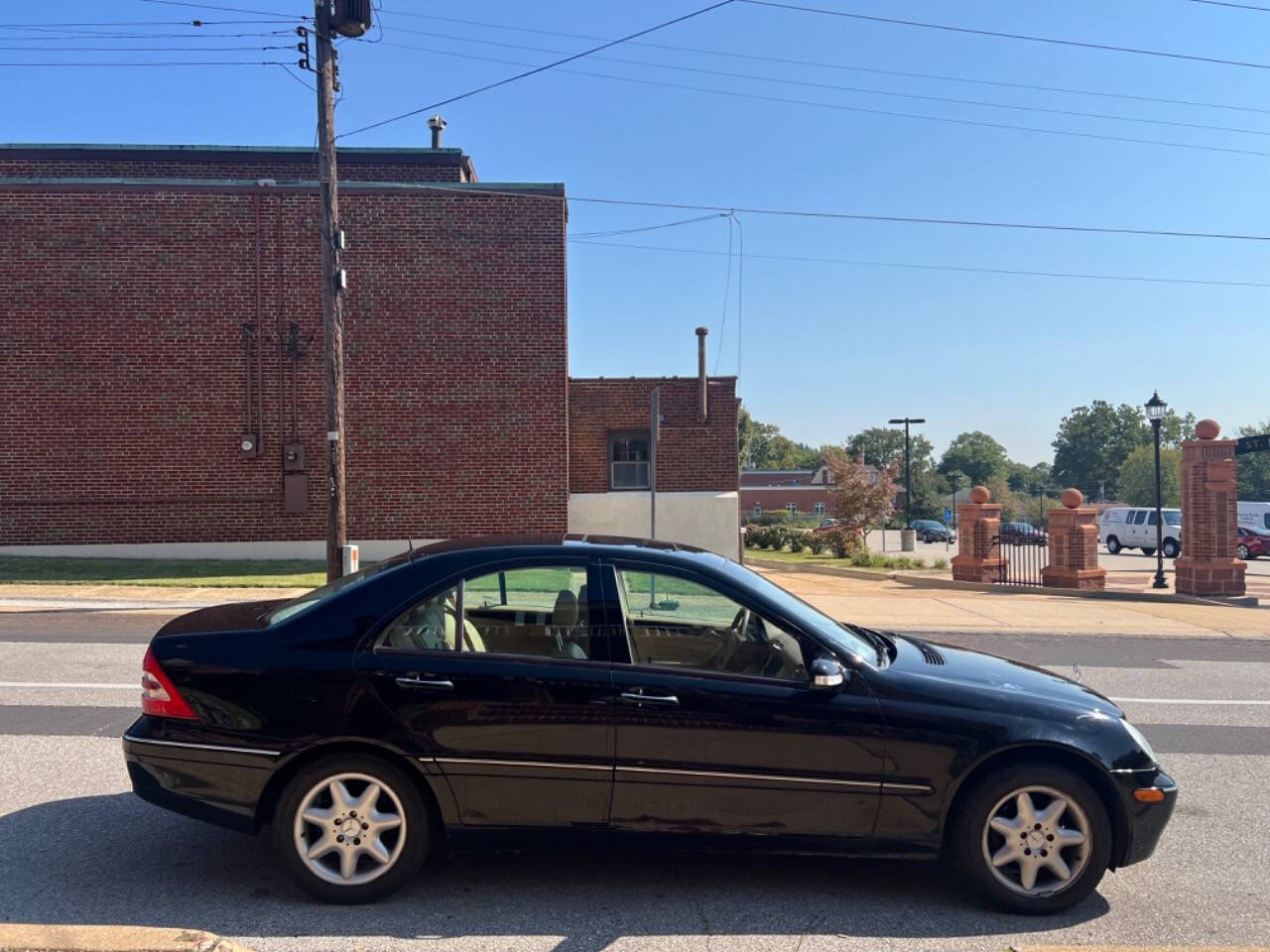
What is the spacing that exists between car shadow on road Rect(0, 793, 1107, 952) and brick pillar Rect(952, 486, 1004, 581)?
18120 mm

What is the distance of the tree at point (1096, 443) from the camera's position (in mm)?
129750

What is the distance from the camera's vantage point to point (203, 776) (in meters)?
4.17

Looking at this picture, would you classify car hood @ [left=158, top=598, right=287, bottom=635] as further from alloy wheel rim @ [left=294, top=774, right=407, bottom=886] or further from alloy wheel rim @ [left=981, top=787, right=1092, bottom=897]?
alloy wheel rim @ [left=981, top=787, right=1092, bottom=897]

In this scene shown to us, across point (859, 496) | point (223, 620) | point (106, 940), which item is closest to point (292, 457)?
point (223, 620)

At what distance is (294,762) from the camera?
4.14 meters

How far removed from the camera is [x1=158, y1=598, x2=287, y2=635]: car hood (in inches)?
175

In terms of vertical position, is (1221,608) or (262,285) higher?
(262,285)

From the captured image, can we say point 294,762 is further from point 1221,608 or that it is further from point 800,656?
point 1221,608

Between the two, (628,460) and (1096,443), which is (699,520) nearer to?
(628,460)

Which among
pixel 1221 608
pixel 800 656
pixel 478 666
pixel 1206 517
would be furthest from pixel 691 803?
A: pixel 1206 517

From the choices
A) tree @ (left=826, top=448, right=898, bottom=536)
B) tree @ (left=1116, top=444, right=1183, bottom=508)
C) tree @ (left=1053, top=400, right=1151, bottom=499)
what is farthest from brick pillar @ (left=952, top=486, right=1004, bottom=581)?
tree @ (left=1053, top=400, right=1151, bottom=499)

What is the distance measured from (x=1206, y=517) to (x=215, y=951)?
1973 centimetres

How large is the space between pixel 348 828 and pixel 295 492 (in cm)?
1672

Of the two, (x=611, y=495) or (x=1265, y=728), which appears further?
(x=611, y=495)
